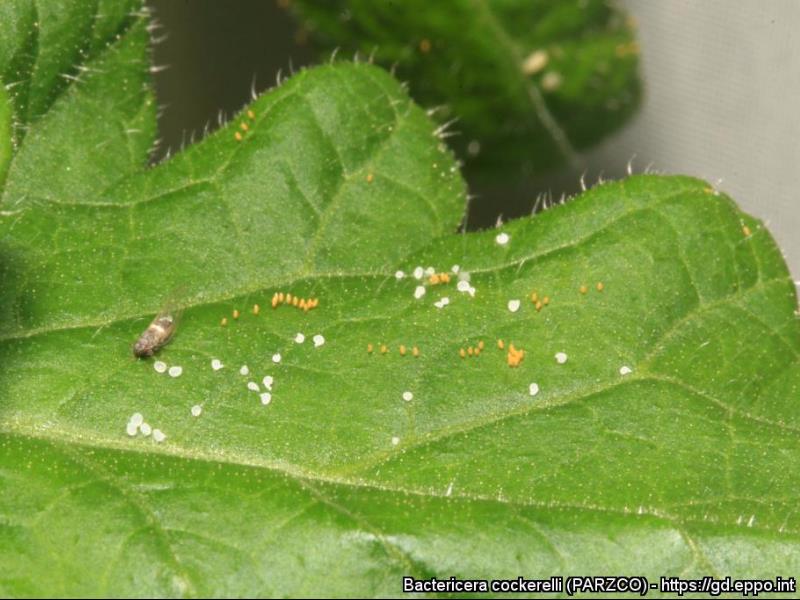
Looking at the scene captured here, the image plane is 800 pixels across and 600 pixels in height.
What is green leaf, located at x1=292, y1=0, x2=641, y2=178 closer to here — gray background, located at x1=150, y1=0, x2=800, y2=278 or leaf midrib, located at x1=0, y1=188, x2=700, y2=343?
gray background, located at x1=150, y1=0, x2=800, y2=278

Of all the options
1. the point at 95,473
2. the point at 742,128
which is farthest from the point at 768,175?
the point at 95,473

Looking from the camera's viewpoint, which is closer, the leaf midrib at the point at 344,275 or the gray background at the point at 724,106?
the leaf midrib at the point at 344,275

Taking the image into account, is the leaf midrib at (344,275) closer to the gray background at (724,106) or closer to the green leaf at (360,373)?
the green leaf at (360,373)

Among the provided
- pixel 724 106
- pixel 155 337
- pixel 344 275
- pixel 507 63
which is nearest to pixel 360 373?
pixel 344 275

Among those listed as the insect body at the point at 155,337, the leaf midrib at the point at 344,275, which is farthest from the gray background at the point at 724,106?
the insect body at the point at 155,337

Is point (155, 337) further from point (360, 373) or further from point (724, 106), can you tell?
point (724, 106)

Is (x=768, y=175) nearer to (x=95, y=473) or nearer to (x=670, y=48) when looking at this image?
(x=670, y=48)
